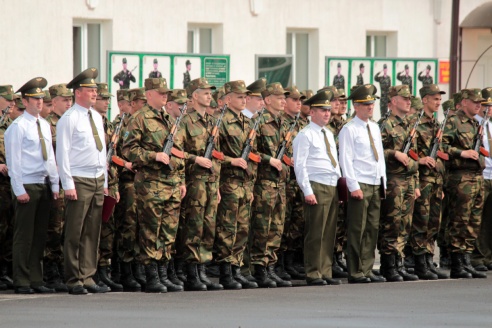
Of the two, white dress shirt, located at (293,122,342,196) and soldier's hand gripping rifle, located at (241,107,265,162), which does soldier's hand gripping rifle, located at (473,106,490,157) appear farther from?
soldier's hand gripping rifle, located at (241,107,265,162)

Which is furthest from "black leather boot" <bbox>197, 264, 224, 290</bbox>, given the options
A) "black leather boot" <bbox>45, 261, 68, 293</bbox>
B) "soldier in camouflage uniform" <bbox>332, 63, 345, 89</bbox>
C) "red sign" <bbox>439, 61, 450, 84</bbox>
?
"red sign" <bbox>439, 61, 450, 84</bbox>

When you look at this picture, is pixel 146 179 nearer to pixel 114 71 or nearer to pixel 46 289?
pixel 46 289

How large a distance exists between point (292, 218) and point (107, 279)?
2512 millimetres

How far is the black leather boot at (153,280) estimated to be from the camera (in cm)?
1541

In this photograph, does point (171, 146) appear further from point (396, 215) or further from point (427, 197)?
point (427, 197)

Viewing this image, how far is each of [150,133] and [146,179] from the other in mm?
444

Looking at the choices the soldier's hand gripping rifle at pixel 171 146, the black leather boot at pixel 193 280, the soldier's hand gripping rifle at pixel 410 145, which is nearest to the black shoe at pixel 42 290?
the black leather boot at pixel 193 280

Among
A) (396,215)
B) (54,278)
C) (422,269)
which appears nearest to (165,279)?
(54,278)

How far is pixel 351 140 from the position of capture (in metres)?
16.8

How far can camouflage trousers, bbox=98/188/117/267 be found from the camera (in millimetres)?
16094

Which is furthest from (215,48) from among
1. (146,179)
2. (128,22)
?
(146,179)

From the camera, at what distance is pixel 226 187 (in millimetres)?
16219

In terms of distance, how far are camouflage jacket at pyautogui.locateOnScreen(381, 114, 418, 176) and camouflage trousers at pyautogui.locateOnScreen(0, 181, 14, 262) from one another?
4.05 m

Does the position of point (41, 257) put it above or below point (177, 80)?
below
